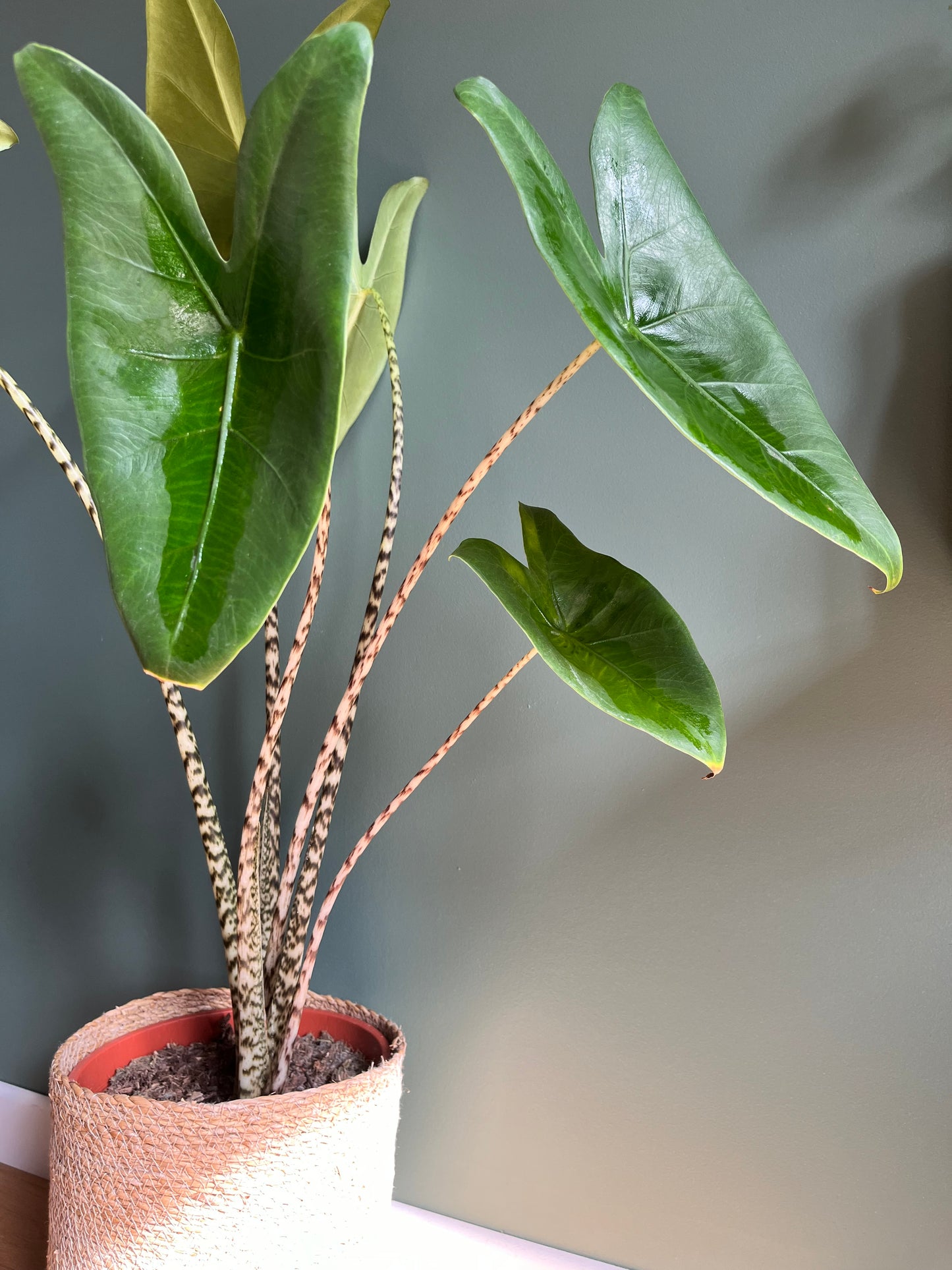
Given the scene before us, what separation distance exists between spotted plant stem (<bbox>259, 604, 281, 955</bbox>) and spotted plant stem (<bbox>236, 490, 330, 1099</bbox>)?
0.21ft

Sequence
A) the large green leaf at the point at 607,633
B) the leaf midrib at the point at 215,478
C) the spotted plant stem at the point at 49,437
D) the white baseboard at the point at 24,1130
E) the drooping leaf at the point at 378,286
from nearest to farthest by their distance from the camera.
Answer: the leaf midrib at the point at 215,478
the large green leaf at the point at 607,633
the spotted plant stem at the point at 49,437
the drooping leaf at the point at 378,286
the white baseboard at the point at 24,1130

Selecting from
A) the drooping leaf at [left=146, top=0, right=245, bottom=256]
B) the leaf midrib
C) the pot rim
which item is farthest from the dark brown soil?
the drooping leaf at [left=146, top=0, right=245, bottom=256]

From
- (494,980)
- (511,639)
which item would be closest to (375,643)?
(511,639)

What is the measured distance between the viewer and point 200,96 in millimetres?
963

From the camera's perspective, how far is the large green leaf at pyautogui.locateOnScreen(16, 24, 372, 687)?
0.54 meters

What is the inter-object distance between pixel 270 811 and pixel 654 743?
45 centimetres

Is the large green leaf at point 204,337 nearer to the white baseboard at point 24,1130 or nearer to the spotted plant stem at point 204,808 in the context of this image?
the spotted plant stem at point 204,808

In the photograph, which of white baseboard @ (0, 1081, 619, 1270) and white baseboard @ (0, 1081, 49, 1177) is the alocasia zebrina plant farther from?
white baseboard @ (0, 1081, 49, 1177)

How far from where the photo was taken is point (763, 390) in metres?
0.72

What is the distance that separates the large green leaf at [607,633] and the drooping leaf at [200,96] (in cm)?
46

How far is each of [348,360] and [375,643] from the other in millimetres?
389

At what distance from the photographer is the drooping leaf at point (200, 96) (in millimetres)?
953

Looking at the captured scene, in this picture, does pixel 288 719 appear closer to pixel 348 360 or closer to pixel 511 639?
pixel 511 639

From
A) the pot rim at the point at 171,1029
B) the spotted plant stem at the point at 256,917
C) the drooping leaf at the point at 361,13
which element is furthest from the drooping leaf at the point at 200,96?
the pot rim at the point at 171,1029
